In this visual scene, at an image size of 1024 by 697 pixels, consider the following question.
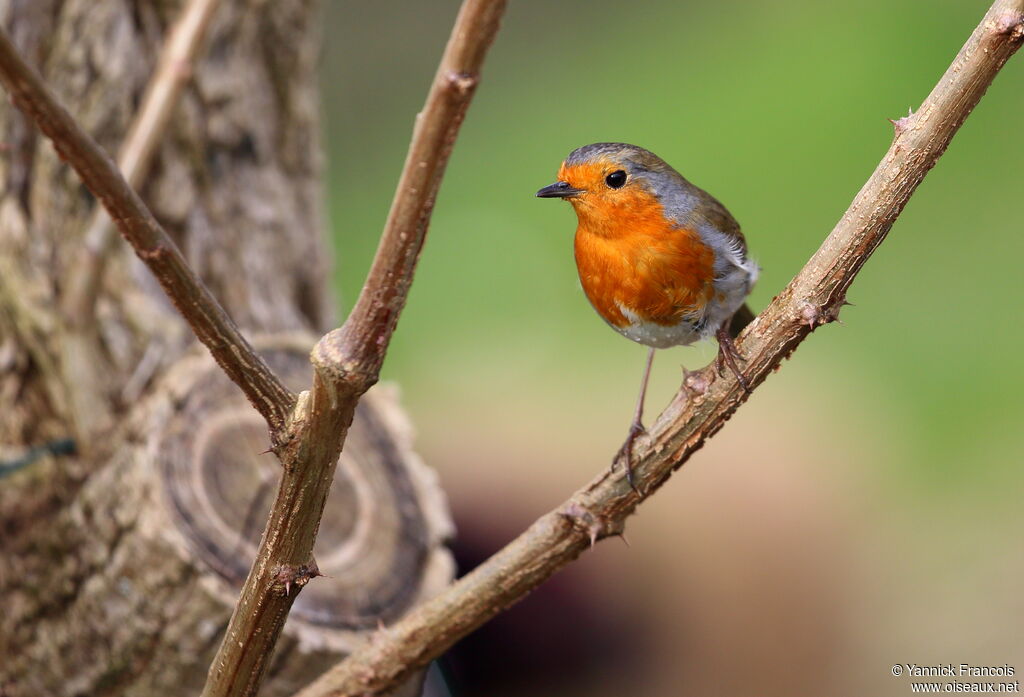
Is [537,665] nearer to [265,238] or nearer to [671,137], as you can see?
[265,238]

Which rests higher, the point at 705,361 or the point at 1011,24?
the point at 705,361

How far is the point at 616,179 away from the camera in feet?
5.57

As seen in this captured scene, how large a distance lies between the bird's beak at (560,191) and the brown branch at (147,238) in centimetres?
59

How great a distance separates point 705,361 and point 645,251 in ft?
5.74

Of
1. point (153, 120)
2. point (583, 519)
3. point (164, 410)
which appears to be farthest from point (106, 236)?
point (583, 519)

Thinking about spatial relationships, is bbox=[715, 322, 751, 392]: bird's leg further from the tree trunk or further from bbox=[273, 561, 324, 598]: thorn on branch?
the tree trunk

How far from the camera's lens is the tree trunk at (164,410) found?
2.07 metres

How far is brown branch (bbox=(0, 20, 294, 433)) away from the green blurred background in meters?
2.44

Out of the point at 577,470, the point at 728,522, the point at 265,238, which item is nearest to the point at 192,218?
the point at 265,238

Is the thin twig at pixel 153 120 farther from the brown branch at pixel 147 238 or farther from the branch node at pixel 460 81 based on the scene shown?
the branch node at pixel 460 81

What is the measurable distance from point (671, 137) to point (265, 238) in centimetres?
326

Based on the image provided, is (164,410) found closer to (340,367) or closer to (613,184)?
(613,184)

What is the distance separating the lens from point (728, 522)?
4.04 meters

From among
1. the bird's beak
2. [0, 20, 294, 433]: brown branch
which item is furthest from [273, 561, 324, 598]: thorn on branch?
the bird's beak
